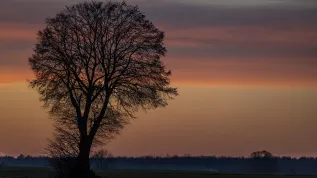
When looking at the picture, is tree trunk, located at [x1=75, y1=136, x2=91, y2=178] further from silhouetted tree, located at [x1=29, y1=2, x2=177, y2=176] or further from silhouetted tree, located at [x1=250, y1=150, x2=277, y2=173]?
silhouetted tree, located at [x1=250, y1=150, x2=277, y2=173]

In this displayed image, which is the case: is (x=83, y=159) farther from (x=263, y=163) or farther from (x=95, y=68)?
(x=263, y=163)

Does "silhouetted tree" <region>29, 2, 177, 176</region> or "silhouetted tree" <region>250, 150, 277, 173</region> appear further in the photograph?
"silhouetted tree" <region>250, 150, 277, 173</region>

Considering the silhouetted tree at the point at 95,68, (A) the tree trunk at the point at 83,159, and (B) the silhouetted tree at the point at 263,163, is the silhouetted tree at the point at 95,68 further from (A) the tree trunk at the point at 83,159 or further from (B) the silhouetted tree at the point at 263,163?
(B) the silhouetted tree at the point at 263,163

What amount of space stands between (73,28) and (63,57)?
266cm

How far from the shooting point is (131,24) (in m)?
67.6

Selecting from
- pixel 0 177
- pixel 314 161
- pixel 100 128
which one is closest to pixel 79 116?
pixel 100 128

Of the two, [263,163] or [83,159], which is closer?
[83,159]

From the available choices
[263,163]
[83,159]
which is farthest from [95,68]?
[263,163]

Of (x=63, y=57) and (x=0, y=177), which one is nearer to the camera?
(x=63, y=57)

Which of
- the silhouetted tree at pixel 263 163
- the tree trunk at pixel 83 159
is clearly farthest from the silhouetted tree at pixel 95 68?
the silhouetted tree at pixel 263 163

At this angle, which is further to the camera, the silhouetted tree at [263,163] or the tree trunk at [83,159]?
the silhouetted tree at [263,163]

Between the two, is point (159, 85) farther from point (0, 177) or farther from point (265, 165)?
point (265, 165)

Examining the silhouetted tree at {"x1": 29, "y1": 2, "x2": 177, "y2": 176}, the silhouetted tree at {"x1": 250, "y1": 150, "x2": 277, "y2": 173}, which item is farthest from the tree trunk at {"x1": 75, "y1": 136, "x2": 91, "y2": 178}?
the silhouetted tree at {"x1": 250, "y1": 150, "x2": 277, "y2": 173}

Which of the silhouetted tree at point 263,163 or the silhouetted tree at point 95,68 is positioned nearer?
the silhouetted tree at point 95,68
